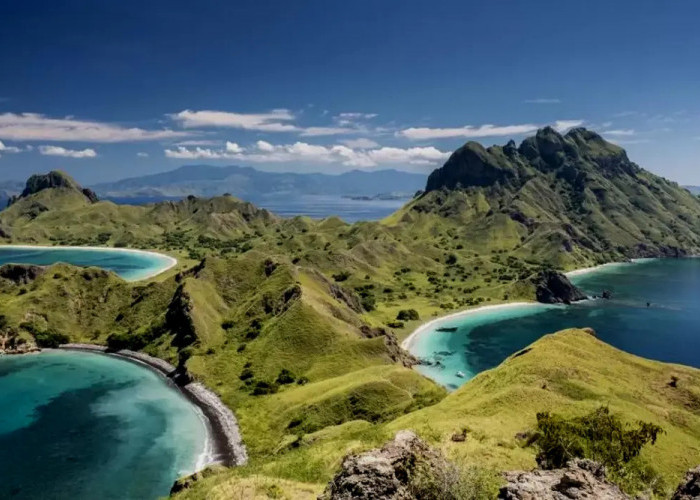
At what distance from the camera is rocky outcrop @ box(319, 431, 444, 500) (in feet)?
112

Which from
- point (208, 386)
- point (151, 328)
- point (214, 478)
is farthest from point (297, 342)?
point (214, 478)

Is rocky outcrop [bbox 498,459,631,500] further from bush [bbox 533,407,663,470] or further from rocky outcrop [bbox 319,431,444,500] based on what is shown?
bush [bbox 533,407,663,470]

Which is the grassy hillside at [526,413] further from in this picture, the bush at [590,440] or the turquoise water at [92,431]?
the turquoise water at [92,431]

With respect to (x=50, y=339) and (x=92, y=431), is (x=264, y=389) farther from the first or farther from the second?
(x=50, y=339)

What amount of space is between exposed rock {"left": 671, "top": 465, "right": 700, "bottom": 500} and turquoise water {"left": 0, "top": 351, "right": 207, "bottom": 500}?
8954 centimetres

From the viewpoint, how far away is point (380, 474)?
34.8 meters

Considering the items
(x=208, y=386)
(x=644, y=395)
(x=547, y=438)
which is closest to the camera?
(x=547, y=438)

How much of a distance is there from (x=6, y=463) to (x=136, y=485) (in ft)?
106

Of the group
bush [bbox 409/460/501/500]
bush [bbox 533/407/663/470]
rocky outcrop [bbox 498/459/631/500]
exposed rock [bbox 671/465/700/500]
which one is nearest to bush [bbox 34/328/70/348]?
bush [bbox 533/407/663/470]

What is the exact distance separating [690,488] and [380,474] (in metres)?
22.7

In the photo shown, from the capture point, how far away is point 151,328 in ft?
→ 636

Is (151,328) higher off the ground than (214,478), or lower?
lower

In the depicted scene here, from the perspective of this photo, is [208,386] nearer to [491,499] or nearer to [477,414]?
[477,414]

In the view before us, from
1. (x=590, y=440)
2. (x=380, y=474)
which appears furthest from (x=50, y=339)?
(x=380, y=474)
